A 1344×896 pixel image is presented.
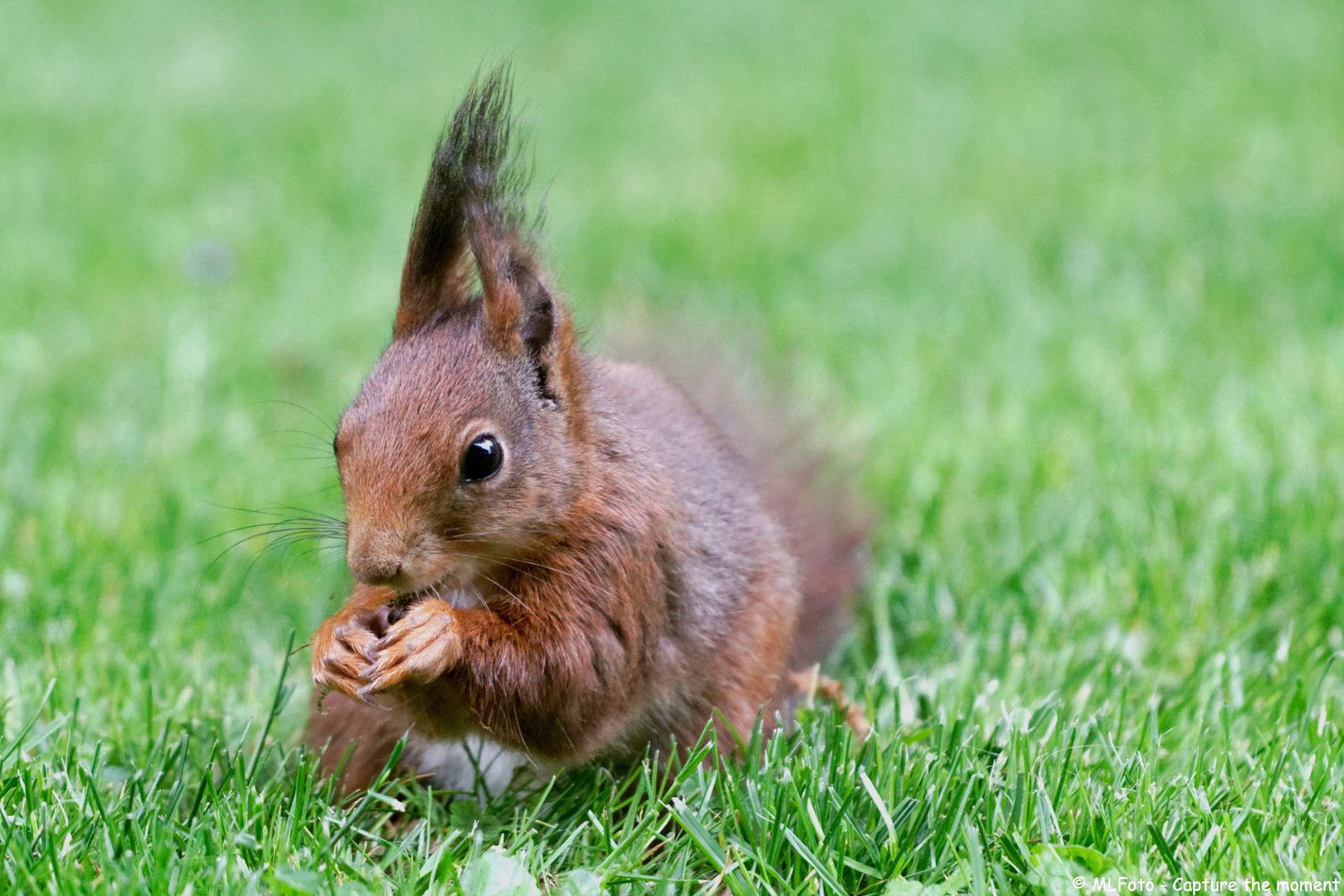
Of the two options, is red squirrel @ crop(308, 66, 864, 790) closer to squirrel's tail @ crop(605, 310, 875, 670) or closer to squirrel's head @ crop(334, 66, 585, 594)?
squirrel's head @ crop(334, 66, 585, 594)

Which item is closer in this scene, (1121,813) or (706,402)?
(1121,813)

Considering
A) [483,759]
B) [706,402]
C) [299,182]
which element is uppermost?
[299,182]

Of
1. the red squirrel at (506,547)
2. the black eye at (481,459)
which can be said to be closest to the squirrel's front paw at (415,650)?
the red squirrel at (506,547)

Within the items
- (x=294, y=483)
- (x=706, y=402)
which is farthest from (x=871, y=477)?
(x=294, y=483)

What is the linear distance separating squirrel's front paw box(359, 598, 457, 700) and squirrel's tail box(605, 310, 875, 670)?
2.10 ft

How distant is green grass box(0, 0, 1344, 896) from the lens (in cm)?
158

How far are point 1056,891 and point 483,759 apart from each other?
79 cm

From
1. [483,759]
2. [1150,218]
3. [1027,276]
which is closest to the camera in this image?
[483,759]

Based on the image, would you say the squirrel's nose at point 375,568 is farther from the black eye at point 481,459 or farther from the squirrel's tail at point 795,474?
the squirrel's tail at point 795,474

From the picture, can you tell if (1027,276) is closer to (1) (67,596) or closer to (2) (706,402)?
(2) (706,402)

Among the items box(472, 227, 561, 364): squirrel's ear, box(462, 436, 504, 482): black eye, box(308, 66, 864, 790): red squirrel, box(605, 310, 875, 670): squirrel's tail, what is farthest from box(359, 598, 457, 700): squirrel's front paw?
box(605, 310, 875, 670): squirrel's tail

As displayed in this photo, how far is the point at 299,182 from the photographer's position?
514 cm

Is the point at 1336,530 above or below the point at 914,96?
below

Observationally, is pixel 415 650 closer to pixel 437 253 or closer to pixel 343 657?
pixel 343 657
